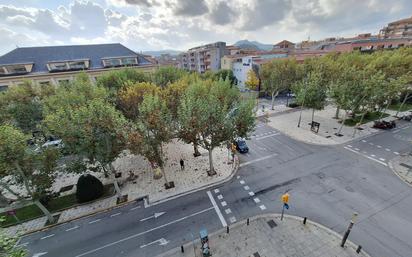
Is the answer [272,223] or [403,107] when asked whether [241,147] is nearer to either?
Answer: [272,223]

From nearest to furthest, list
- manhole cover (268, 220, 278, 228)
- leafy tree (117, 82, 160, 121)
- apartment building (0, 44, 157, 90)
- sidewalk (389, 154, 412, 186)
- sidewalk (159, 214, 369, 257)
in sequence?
sidewalk (159, 214, 369, 257)
manhole cover (268, 220, 278, 228)
sidewalk (389, 154, 412, 186)
leafy tree (117, 82, 160, 121)
apartment building (0, 44, 157, 90)

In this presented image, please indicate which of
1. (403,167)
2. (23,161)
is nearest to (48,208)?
(23,161)

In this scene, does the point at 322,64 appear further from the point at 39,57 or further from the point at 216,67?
the point at 39,57

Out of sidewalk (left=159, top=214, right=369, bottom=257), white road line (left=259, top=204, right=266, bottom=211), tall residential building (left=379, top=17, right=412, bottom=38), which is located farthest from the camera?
tall residential building (left=379, top=17, right=412, bottom=38)

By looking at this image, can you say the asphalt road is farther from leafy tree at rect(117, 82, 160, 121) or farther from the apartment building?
the apartment building

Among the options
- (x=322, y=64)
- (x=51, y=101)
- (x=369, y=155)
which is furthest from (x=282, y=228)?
(x=322, y=64)

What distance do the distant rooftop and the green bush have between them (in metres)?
40.4

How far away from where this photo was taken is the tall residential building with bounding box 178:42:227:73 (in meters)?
81.3

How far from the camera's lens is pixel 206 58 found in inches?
3467

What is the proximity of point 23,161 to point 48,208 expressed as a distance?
713cm

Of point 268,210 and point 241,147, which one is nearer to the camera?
point 268,210

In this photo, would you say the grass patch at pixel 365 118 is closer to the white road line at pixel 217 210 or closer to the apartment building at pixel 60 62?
the white road line at pixel 217 210

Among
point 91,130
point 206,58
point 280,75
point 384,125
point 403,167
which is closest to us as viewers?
point 91,130

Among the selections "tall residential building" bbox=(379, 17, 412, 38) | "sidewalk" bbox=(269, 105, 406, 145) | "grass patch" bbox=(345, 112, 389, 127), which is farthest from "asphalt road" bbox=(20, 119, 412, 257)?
"tall residential building" bbox=(379, 17, 412, 38)
